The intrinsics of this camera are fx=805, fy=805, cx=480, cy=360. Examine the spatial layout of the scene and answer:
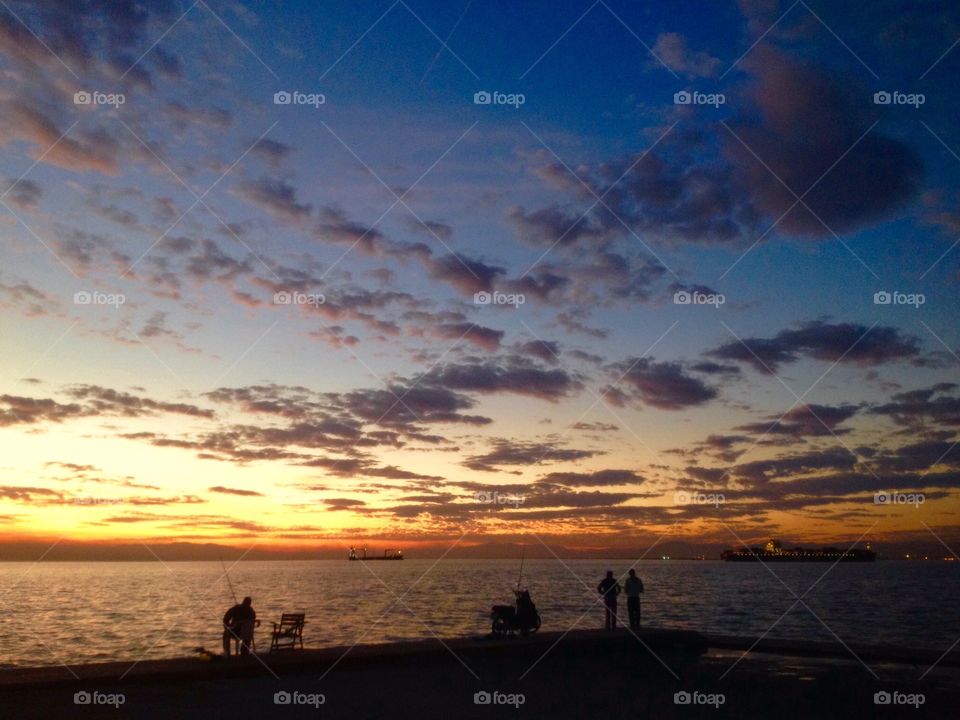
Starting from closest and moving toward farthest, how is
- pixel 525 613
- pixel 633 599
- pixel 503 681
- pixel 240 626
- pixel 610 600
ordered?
pixel 503 681 < pixel 240 626 < pixel 525 613 < pixel 610 600 < pixel 633 599

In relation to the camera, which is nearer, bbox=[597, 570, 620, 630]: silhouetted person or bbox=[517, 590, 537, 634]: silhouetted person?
bbox=[517, 590, 537, 634]: silhouetted person

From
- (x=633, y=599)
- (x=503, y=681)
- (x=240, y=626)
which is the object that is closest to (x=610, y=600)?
(x=633, y=599)

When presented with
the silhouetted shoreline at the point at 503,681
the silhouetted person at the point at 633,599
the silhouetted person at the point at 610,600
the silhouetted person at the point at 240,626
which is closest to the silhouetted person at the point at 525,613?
the silhouetted shoreline at the point at 503,681

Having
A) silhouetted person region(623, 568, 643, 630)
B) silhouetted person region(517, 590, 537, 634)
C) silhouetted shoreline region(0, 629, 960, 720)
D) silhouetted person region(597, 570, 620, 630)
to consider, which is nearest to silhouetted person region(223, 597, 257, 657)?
silhouetted shoreline region(0, 629, 960, 720)

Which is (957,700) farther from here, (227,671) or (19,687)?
(19,687)

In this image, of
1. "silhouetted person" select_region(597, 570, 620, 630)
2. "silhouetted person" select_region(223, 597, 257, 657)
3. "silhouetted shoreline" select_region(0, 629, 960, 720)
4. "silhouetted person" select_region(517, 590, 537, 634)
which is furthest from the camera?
"silhouetted person" select_region(597, 570, 620, 630)

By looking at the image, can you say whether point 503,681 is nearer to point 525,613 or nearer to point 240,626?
point 240,626

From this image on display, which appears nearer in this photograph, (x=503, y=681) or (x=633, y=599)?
(x=503, y=681)

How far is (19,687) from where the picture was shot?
13781 mm

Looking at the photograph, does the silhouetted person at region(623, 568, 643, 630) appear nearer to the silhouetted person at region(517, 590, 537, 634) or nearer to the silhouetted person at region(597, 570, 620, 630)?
the silhouetted person at region(597, 570, 620, 630)

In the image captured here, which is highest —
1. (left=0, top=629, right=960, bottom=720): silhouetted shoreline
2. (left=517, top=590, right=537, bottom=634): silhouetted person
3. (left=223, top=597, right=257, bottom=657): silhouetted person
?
(left=517, top=590, right=537, bottom=634): silhouetted person

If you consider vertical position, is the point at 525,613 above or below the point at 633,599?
below

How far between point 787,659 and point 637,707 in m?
8.43

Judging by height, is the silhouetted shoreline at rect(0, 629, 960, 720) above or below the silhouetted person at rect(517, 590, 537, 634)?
Answer: below
